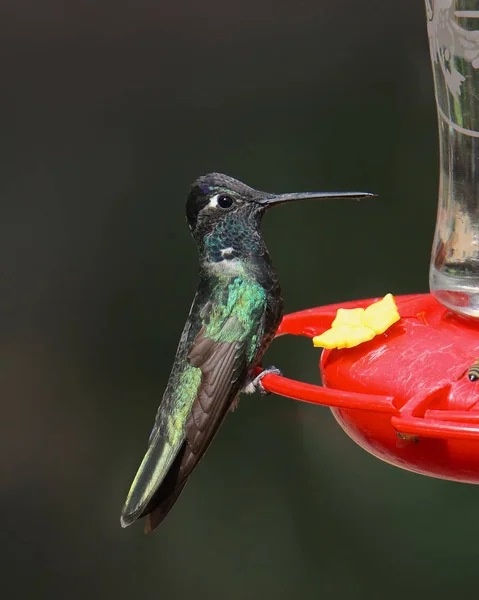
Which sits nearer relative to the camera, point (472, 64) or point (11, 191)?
point (472, 64)

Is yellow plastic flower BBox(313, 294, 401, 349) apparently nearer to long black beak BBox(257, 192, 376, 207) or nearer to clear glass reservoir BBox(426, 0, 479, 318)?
clear glass reservoir BBox(426, 0, 479, 318)

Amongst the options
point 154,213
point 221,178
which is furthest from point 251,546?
point 221,178

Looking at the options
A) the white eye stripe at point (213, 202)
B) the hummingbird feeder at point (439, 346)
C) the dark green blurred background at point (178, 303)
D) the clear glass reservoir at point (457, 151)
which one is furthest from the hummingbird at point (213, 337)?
the dark green blurred background at point (178, 303)

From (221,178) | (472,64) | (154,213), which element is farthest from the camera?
(154,213)

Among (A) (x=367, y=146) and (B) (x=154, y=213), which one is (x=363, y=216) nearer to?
(A) (x=367, y=146)

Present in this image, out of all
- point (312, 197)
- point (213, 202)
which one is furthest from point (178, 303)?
point (312, 197)
